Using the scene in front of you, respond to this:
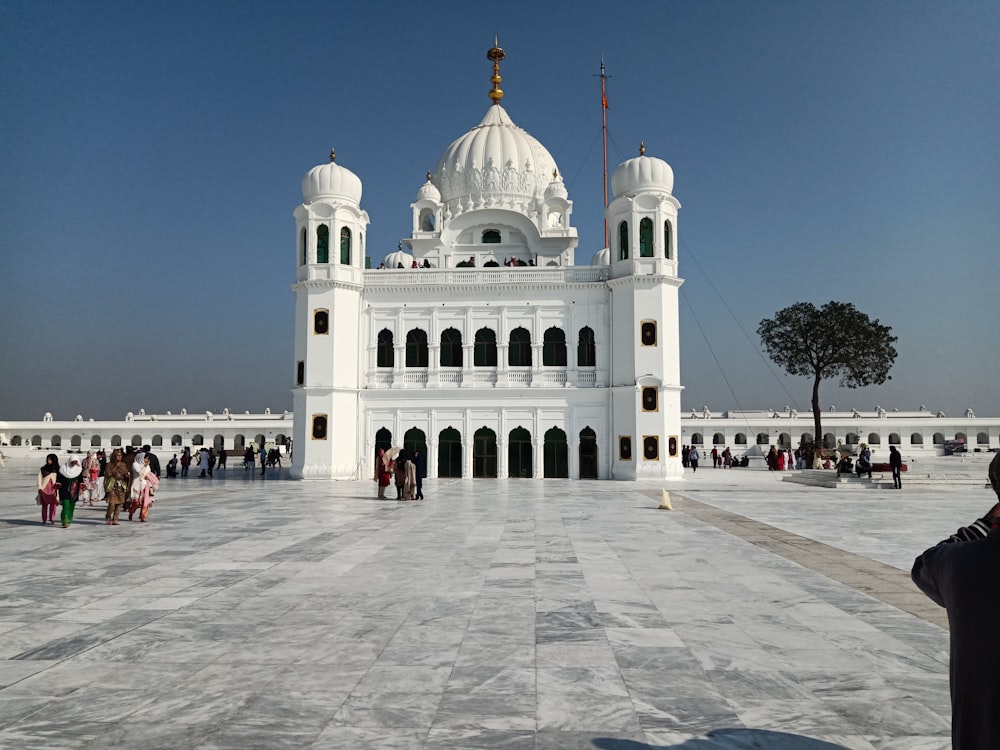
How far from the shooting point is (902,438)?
54156mm

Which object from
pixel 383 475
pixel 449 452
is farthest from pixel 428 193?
pixel 383 475

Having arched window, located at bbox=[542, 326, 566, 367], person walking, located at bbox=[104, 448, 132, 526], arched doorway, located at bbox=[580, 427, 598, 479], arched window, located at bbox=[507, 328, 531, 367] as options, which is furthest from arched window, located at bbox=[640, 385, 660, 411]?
person walking, located at bbox=[104, 448, 132, 526]

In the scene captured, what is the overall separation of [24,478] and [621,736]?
34.1 meters

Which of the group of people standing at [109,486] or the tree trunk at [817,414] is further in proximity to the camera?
the tree trunk at [817,414]

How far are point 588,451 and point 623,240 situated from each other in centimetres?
906

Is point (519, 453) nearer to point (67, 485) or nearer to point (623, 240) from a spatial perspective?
point (623, 240)

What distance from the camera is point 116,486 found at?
1447cm

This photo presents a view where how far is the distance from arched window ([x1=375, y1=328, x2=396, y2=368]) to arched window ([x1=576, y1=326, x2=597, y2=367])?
8152mm

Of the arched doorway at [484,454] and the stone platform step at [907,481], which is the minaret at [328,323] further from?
the stone platform step at [907,481]

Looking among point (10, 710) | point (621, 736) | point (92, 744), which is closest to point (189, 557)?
point (10, 710)

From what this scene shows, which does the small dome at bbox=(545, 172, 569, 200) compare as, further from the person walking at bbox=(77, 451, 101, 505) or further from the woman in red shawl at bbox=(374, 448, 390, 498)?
the person walking at bbox=(77, 451, 101, 505)

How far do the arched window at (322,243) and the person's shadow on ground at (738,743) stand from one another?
99.5ft

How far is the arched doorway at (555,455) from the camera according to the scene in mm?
31641

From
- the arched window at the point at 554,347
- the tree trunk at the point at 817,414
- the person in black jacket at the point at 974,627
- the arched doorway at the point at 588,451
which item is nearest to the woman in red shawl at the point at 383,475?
the arched doorway at the point at 588,451
